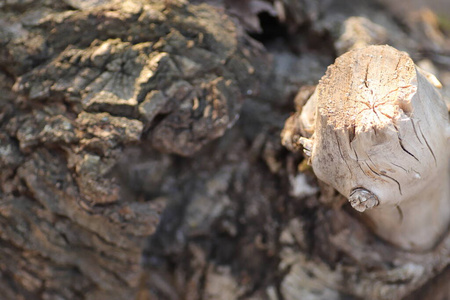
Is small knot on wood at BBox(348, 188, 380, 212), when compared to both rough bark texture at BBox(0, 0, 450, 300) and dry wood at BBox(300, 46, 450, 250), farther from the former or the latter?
rough bark texture at BBox(0, 0, 450, 300)

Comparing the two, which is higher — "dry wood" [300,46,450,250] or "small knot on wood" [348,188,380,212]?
"dry wood" [300,46,450,250]

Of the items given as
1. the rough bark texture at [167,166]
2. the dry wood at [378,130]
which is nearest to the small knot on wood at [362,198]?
the dry wood at [378,130]

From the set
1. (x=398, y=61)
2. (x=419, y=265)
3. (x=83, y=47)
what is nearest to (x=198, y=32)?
(x=83, y=47)

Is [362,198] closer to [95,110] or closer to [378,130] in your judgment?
[378,130]

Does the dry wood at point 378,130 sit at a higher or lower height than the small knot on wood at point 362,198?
higher

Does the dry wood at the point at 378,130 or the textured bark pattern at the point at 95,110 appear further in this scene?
the textured bark pattern at the point at 95,110

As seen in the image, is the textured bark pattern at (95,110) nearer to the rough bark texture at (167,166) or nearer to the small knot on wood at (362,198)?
the rough bark texture at (167,166)

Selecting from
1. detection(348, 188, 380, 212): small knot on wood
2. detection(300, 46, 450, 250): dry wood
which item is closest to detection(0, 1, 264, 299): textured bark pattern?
detection(300, 46, 450, 250): dry wood
